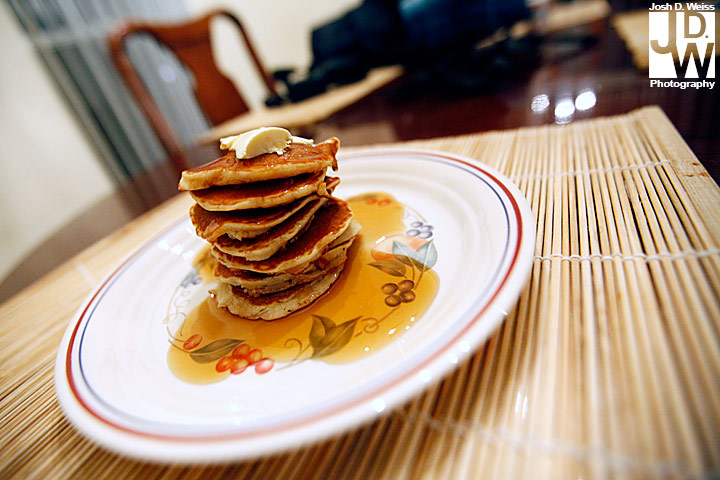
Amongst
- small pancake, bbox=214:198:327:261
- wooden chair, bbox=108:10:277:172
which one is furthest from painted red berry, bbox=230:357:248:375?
wooden chair, bbox=108:10:277:172

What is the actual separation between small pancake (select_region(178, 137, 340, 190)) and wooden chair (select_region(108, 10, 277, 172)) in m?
1.65

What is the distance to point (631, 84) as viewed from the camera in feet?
→ 4.19

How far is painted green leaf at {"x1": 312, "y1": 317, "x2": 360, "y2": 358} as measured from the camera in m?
0.61

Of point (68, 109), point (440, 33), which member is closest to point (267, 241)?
point (440, 33)

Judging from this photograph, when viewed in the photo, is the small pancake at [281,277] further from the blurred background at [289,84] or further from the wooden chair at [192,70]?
the wooden chair at [192,70]

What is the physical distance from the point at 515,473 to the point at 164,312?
0.77 meters

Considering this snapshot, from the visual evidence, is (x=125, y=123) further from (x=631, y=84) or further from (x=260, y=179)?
(x=631, y=84)

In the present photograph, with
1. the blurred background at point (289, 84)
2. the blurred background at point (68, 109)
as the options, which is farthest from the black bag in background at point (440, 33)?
the blurred background at point (68, 109)

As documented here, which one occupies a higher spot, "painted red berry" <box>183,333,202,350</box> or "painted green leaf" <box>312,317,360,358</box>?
"painted red berry" <box>183,333,202,350</box>

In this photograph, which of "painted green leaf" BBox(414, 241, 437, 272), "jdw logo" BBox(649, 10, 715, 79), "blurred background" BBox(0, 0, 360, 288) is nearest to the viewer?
"painted green leaf" BBox(414, 241, 437, 272)

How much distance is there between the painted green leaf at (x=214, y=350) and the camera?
666 mm

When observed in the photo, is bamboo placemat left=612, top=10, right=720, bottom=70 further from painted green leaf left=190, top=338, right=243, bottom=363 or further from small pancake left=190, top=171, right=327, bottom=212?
painted green leaf left=190, top=338, right=243, bottom=363

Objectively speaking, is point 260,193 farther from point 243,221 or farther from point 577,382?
point 577,382

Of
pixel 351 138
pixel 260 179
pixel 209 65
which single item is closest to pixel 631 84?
pixel 351 138
